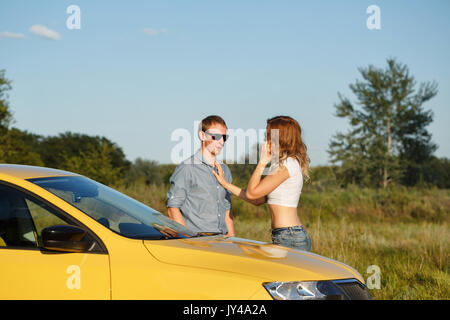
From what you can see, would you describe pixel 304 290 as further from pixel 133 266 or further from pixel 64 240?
pixel 64 240

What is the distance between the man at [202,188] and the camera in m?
4.52

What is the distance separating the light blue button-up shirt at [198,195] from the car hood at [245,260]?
3.77 ft

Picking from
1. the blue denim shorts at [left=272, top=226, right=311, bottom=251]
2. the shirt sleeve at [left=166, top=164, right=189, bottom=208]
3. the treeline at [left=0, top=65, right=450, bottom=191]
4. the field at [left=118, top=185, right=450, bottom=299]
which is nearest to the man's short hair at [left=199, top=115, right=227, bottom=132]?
the shirt sleeve at [left=166, top=164, right=189, bottom=208]

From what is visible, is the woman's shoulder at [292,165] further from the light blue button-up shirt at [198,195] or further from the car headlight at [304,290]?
the car headlight at [304,290]

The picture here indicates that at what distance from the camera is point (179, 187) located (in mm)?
4590

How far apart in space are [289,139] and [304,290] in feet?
5.39

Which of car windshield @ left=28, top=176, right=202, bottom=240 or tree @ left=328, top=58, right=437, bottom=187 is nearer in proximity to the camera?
car windshield @ left=28, top=176, right=202, bottom=240

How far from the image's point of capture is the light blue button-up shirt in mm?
4555

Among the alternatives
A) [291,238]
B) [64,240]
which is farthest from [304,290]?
[64,240]

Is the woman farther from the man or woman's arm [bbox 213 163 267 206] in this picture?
the man
